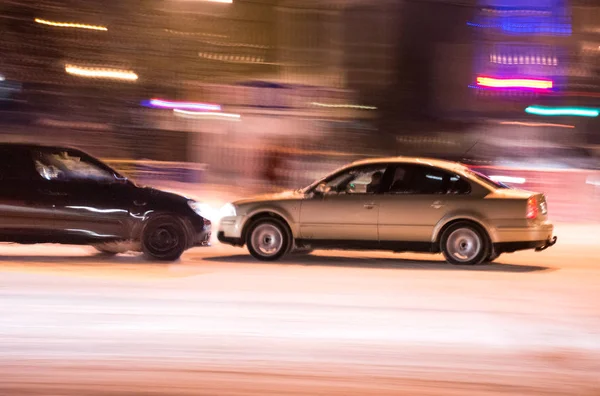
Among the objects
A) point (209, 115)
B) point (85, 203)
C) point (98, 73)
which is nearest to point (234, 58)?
point (209, 115)

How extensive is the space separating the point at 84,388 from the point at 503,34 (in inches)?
1288

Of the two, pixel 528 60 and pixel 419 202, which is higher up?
pixel 528 60

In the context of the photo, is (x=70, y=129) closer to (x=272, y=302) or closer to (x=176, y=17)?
(x=176, y=17)

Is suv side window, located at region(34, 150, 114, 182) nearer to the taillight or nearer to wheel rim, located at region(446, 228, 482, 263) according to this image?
wheel rim, located at region(446, 228, 482, 263)

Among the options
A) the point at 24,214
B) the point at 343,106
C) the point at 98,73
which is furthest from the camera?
the point at 98,73

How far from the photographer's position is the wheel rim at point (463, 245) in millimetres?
11930

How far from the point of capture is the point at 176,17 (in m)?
29.4

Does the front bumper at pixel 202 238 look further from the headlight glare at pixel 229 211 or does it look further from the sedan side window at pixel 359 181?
the sedan side window at pixel 359 181

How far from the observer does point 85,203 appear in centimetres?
1183

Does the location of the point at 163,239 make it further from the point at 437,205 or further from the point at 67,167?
the point at 437,205

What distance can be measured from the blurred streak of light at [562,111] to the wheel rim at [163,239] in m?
25.9

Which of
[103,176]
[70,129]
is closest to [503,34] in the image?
[70,129]

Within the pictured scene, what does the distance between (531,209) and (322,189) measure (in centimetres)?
290

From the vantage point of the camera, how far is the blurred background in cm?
2420
